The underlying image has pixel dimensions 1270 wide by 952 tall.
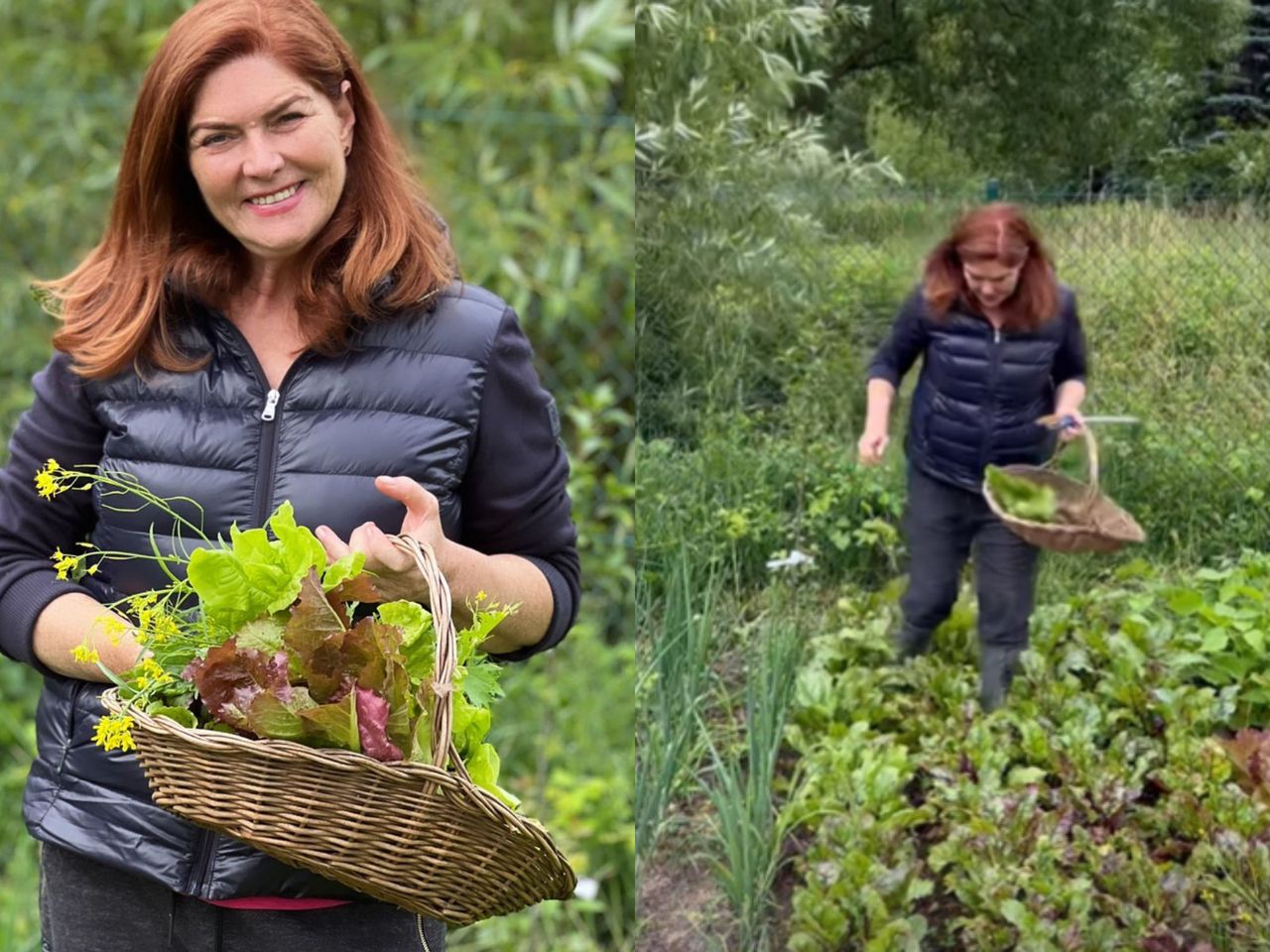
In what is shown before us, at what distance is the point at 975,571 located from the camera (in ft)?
7.03

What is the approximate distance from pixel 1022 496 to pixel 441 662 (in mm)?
923

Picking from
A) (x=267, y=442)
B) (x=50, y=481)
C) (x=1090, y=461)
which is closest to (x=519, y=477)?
(x=267, y=442)

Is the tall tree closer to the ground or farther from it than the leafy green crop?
farther from it

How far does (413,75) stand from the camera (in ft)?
13.1

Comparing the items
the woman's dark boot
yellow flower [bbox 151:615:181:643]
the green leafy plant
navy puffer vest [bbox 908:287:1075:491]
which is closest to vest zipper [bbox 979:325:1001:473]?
navy puffer vest [bbox 908:287:1075:491]

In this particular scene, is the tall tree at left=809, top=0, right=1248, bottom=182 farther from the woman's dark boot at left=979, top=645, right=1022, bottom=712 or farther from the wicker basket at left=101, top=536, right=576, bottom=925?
the wicker basket at left=101, top=536, right=576, bottom=925

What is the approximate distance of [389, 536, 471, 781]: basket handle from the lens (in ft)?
4.72

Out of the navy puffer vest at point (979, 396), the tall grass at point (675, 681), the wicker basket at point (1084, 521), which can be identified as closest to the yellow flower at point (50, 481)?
the tall grass at point (675, 681)

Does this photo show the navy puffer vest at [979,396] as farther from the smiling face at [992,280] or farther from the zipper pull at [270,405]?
the zipper pull at [270,405]

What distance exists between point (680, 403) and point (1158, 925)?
91cm

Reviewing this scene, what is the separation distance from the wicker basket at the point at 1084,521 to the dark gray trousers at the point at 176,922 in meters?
0.91

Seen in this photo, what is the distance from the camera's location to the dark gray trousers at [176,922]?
1.75 meters

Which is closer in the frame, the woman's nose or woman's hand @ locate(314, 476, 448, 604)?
woman's hand @ locate(314, 476, 448, 604)

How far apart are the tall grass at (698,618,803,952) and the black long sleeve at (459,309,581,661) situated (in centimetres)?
40
